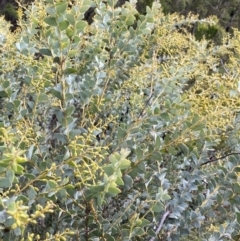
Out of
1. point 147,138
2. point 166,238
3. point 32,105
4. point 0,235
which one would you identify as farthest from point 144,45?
point 0,235

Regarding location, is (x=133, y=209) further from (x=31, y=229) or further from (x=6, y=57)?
(x=6, y=57)

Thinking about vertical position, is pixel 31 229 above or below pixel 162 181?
below

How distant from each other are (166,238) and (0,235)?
0.40 meters

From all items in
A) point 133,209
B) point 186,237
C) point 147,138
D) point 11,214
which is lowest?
point 186,237

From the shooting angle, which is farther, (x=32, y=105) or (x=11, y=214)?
(x=32, y=105)

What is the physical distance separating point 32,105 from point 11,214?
475mm

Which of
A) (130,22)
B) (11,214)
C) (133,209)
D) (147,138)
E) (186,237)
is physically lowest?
(186,237)

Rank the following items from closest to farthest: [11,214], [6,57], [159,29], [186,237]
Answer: [11,214] < [186,237] < [6,57] < [159,29]

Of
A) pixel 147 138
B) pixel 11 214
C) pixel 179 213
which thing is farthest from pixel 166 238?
pixel 11 214

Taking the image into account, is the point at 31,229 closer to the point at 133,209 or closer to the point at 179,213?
the point at 133,209

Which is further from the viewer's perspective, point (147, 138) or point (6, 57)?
point (6, 57)

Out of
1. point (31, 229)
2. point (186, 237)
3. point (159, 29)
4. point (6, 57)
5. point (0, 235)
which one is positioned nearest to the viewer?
point (0, 235)

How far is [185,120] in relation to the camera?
96 cm

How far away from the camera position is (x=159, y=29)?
61.3 inches
